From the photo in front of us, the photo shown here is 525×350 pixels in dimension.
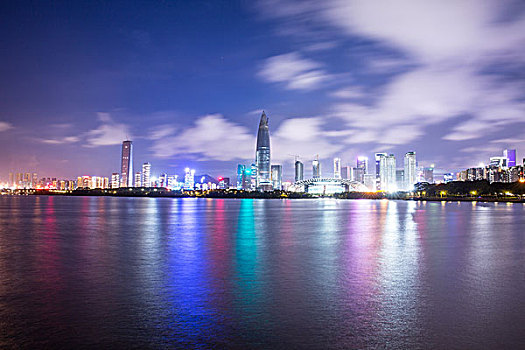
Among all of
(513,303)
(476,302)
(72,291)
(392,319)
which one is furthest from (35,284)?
(513,303)

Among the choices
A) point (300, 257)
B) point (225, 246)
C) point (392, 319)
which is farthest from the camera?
point (225, 246)

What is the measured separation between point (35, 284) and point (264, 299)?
24.6 ft

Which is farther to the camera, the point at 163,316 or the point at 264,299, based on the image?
the point at 264,299

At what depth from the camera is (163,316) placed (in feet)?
30.2

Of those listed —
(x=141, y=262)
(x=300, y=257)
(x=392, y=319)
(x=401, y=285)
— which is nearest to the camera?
(x=392, y=319)

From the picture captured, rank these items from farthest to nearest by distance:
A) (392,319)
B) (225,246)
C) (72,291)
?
1. (225,246)
2. (72,291)
3. (392,319)

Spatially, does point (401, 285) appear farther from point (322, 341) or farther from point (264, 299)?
point (322, 341)

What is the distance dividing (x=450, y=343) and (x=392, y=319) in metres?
1.52

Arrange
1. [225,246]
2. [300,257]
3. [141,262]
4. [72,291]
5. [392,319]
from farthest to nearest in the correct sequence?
[225,246] < [300,257] < [141,262] < [72,291] < [392,319]

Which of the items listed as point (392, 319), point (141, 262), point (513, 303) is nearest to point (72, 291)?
point (141, 262)

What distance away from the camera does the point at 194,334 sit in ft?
26.3

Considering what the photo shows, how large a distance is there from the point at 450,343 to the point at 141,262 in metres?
12.9

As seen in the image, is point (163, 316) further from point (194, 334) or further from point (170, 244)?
point (170, 244)

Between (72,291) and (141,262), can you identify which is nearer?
(72,291)
